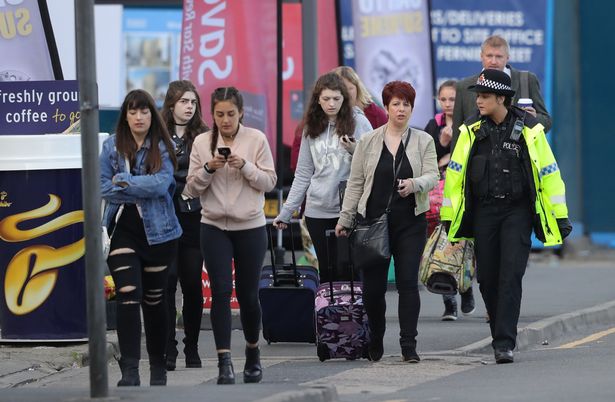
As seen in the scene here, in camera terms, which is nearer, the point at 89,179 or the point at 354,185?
the point at 89,179

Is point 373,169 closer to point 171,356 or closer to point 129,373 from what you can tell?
point 171,356

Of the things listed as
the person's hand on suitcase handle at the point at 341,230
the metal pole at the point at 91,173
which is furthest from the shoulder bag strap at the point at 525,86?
the metal pole at the point at 91,173

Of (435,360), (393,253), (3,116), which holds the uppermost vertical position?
(3,116)

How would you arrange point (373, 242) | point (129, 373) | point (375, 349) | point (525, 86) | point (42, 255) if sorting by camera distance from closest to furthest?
point (129, 373) < point (373, 242) < point (375, 349) < point (42, 255) < point (525, 86)

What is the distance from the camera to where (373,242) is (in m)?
10.6

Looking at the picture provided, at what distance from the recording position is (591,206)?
72.1 feet

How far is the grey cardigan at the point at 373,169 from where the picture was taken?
419 inches

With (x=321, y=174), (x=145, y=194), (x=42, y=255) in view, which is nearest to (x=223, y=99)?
(x=145, y=194)

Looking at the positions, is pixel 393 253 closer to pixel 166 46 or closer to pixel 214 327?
pixel 214 327

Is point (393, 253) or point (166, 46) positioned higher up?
point (166, 46)

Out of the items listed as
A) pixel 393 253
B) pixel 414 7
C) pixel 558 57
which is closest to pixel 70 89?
pixel 393 253

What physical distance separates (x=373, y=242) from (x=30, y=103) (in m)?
2.59

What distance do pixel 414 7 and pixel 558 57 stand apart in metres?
3.67

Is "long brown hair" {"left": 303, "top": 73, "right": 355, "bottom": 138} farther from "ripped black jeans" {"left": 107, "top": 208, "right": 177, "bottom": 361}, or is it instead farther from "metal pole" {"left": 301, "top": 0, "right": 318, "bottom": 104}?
"metal pole" {"left": 301, "top": 0, "right": 318, "bottom": 104}
